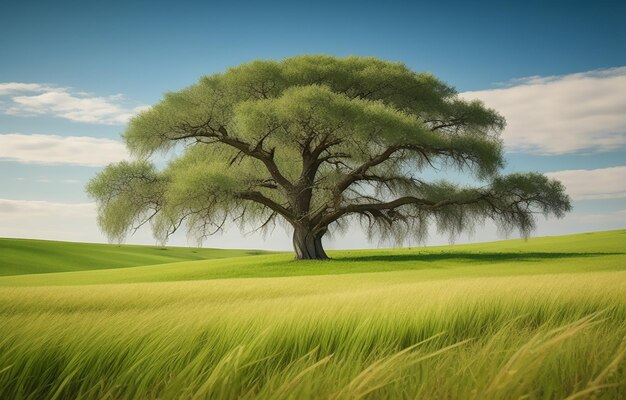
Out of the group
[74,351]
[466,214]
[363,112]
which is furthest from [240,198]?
[74,351]

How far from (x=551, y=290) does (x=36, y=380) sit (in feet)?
19.2

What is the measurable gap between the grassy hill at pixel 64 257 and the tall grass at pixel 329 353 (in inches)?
1384

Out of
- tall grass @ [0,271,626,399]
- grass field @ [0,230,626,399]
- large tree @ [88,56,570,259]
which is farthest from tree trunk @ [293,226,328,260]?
tall grass @ [0,271,626,399]

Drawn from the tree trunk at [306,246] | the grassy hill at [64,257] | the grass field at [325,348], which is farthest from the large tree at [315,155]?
the grass field at [325,348]

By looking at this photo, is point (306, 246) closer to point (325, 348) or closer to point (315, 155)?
point (315, 155)

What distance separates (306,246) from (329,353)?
2614 centimetres

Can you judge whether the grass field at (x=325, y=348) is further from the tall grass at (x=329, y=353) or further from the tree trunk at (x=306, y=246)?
the tree trunk at (x=306, y=246)

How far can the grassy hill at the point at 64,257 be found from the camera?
36.8m

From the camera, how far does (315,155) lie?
30.6 meters

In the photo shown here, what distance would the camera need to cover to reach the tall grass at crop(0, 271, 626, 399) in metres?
2.12

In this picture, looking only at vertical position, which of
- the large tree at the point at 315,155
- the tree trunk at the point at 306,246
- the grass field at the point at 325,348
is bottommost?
the grass field at the point at 325,348

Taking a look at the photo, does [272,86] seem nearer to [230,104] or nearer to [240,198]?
[230,104]

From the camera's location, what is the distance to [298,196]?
29438mm

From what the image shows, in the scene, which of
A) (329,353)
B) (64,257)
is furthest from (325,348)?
(64,257)
